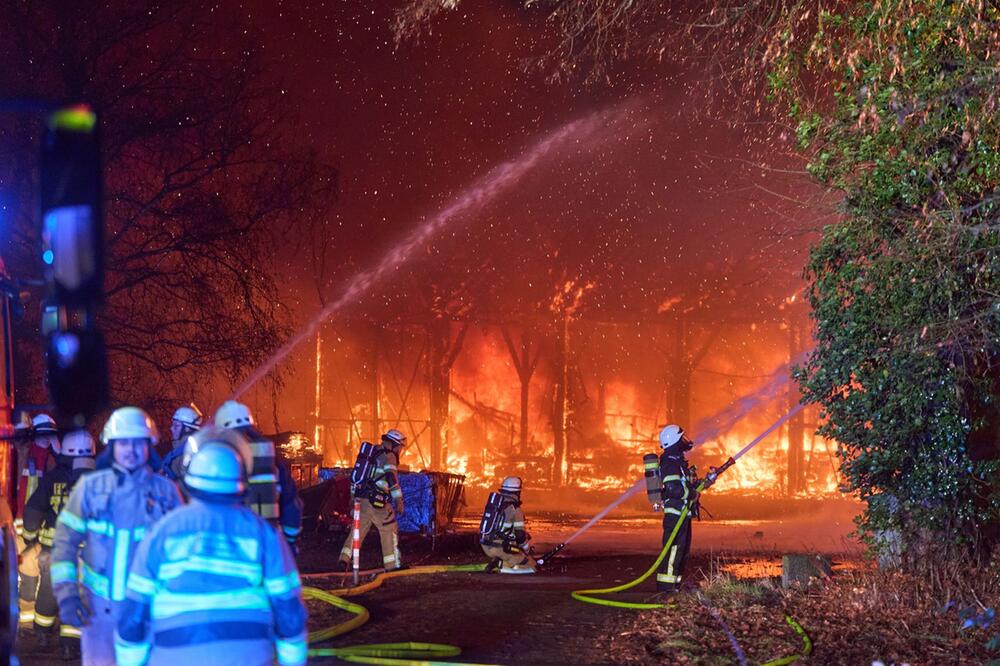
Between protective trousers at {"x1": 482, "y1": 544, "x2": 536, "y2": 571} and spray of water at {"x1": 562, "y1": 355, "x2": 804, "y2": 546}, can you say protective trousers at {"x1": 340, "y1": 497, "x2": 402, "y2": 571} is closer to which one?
protective trousers at {"x1": 482, "y1": 544, "x2": 536, "y2": 571}

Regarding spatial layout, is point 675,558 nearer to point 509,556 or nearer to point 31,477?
point 509,556

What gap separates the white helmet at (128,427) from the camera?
17.3 ft

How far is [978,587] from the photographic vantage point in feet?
29.4

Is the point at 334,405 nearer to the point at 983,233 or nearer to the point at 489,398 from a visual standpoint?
the point at 489,398

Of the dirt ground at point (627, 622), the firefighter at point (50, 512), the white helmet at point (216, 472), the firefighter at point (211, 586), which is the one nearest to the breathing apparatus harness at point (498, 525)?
the dirt ground at point (627, 622)

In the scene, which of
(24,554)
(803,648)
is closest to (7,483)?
(24,554)

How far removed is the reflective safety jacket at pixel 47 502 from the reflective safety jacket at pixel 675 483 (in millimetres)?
5895

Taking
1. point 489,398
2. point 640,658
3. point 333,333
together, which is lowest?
point 640,658

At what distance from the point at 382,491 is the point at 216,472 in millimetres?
8787

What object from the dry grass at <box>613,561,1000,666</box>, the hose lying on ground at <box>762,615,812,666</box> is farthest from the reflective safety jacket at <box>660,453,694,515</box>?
the hose lying on ground at <box>762,615,812,666</box>

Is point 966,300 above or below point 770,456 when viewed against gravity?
above

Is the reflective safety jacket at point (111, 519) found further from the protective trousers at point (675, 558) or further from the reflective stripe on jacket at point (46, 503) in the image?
the protective trousers at point (675, 558)

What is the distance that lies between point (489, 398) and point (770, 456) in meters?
8.45

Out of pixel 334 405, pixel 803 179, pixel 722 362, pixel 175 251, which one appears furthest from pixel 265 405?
pixel 803 179
